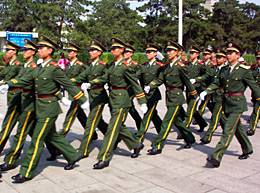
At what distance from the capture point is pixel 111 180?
4.94 m

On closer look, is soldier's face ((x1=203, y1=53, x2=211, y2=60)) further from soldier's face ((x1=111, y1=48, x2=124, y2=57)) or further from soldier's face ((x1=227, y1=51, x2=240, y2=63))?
soldier's face ((x1=111, y1=48, x2=124, y2=57))

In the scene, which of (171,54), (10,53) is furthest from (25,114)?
(171,54)

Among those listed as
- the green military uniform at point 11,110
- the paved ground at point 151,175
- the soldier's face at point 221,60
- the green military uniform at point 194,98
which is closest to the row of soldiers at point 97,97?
the green military uniform at point 11,110

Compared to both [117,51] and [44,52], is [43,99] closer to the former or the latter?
[44,52]

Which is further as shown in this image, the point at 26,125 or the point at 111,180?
the point at 26,125

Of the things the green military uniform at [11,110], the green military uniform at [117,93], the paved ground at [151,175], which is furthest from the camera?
the green military uniform at [117,93]

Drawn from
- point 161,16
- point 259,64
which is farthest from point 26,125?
point 161,16

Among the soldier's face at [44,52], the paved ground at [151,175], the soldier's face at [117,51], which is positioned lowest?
the paved ground at [151,175]

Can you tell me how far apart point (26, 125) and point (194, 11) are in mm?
35479

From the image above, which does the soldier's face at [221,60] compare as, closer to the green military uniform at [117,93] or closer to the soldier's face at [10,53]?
the green military uniform at [117,93]

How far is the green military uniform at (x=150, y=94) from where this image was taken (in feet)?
21.9

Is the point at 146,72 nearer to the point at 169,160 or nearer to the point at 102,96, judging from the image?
the point at 102,96

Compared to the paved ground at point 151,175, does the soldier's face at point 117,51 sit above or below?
above

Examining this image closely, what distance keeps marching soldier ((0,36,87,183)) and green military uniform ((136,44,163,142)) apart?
180cm
